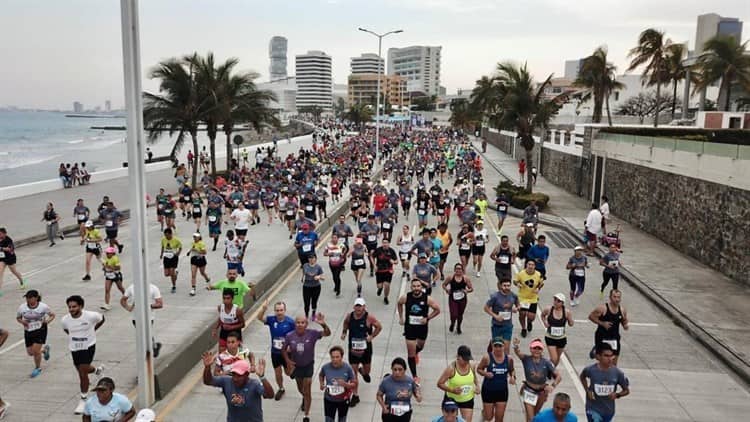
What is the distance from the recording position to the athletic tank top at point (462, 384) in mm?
6633

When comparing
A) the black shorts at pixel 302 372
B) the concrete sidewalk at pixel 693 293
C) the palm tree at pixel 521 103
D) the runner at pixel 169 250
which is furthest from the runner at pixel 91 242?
the palm tree at pixel 521 103

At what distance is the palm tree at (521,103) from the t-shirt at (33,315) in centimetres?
2398

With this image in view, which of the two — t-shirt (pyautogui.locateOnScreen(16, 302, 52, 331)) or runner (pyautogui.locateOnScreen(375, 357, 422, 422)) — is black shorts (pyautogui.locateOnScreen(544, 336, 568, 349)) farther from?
t-shirt (pyautogui.locateOnScreen(16, 302, 52, 331))

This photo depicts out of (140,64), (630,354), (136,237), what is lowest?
(630,354)

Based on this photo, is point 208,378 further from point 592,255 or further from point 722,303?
point 592,255

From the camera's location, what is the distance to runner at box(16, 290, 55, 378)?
27.1ft

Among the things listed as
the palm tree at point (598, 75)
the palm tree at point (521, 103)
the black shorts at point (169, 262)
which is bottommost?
the black shorts at point (169, 262)

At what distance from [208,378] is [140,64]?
13.1 ft

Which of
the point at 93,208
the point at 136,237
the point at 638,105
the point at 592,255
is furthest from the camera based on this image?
the point at 638,105

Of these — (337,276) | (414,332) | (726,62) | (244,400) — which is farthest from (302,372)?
(726,62)

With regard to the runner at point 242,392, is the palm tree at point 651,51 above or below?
above

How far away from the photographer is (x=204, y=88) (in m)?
33.3

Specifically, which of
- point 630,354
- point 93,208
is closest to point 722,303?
point 630,354

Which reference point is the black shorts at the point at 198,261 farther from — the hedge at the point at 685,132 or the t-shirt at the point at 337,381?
the hedge at the point at 685,132
